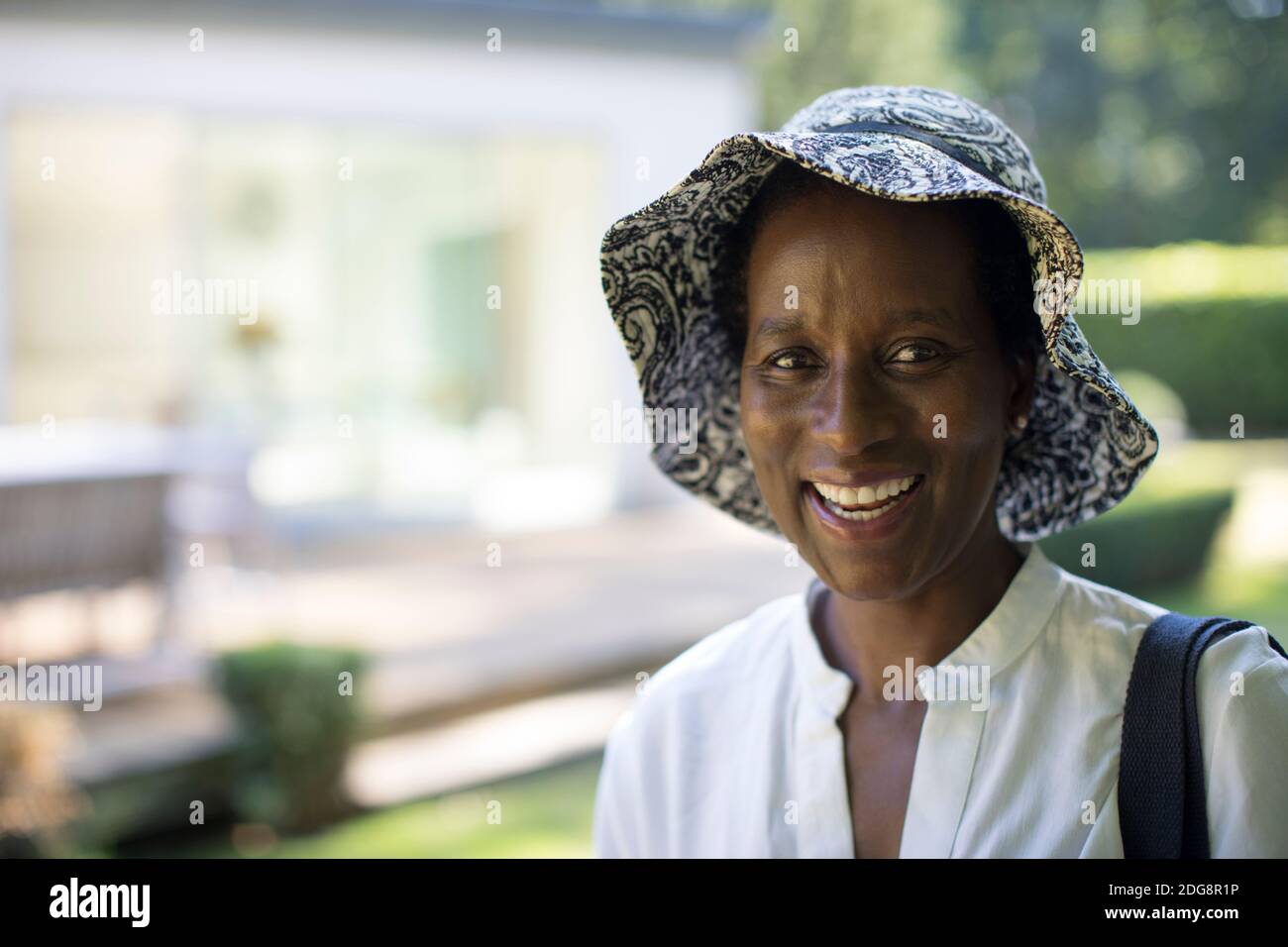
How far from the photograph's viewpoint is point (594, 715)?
6.23 m

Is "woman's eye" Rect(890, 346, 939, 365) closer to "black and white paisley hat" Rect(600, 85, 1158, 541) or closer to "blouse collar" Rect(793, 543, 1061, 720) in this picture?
"black and white paisley hat" Rect(600, 85, 1158, 541)

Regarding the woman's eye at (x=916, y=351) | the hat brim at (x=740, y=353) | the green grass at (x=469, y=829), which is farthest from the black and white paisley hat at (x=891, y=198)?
the green grass at (x=469, y=829)

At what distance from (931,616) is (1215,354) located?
45.7ft

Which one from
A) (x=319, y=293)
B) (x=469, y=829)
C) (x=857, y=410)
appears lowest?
(x=469, y=829)

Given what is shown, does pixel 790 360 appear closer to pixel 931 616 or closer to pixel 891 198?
pixel 891 198

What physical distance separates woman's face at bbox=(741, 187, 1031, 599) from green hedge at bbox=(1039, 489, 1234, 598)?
18.8 feet

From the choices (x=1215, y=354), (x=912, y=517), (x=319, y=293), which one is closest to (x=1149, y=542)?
(x=912, y=517)

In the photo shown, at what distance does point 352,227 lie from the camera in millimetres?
11820

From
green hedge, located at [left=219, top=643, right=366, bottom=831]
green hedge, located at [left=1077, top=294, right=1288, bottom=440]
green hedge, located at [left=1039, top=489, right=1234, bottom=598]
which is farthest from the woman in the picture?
green hedge, located at [left=1077, top=294, right=1288, bottom=440]

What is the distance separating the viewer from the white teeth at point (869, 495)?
57.7 inches

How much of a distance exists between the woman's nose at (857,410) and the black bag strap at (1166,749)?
1.26 ft

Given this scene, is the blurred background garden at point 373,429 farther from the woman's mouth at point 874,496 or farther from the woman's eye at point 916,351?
the woman's eye at point 916,351
